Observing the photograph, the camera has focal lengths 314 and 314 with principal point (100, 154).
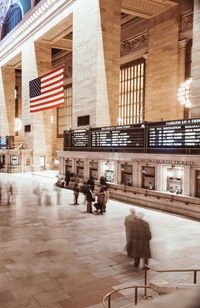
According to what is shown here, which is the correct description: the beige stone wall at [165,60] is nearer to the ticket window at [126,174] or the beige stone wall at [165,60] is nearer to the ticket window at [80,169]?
the ticket window at [80,169]

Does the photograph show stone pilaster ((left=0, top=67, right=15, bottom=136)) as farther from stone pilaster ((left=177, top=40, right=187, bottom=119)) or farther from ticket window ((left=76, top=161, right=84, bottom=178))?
stone pilaster ((left=177, top=40, right=187, bottom=119))

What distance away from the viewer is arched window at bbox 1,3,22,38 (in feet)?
92.7

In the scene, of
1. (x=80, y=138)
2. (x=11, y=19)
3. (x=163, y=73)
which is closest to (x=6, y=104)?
(x=11, y=19)

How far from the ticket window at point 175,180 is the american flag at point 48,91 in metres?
9.51

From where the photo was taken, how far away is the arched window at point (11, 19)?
28263 mm

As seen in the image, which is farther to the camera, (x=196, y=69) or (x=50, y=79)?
(x=50, y=79)

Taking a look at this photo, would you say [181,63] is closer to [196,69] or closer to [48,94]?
[196,69]

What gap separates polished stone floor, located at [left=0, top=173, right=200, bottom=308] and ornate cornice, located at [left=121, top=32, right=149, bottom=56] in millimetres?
14351

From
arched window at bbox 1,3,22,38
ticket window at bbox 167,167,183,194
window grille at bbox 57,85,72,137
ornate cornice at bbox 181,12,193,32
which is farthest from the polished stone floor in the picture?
arched window at bbox 1,3,22,38

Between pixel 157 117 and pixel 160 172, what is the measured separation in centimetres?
871

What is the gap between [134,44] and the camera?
22594 millimetres

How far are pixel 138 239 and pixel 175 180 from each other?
18.5ft

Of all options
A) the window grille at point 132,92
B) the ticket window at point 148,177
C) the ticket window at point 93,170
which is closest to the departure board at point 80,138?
the ticket window at point 93,170

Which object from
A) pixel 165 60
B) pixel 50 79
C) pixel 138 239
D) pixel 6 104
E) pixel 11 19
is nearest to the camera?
pixel 138 239
